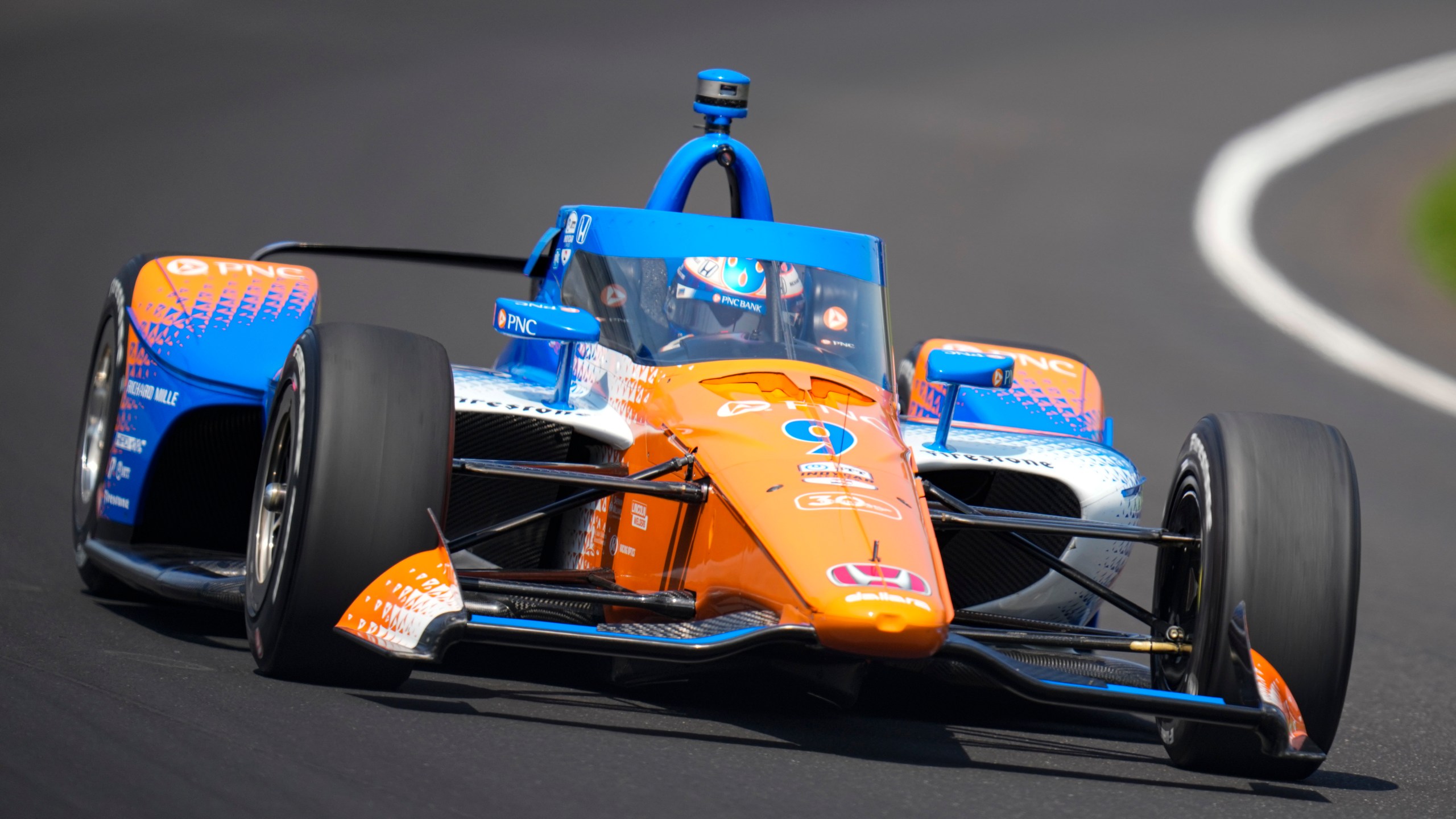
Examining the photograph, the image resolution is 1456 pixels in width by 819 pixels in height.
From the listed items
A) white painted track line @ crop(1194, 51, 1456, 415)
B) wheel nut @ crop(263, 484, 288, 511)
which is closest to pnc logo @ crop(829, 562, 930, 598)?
wheel nut @ crop(263, 484, 288, 511)

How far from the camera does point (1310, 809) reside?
5.32 m

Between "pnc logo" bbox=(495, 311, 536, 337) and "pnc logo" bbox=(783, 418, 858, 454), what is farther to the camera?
"pnc logo" bbox=(495, 311, 536, 337)

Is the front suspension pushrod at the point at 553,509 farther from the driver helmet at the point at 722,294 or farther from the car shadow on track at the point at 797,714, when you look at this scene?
the driver helmet at the point at 722,294

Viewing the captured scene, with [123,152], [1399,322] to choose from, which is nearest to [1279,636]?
[1399,322]

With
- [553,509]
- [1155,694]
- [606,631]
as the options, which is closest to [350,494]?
[553,509]

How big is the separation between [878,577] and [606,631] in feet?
2.35

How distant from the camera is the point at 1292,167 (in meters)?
24.8

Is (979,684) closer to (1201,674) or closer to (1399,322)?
(1201,674)

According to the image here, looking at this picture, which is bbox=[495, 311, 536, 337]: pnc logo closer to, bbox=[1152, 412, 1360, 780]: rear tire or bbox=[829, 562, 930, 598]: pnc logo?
bbox=[829, 562, 930, 598]: pnc logo

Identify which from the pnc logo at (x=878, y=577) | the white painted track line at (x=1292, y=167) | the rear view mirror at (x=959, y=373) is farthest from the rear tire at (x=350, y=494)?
the white painted track line at (x=1292, y=167)

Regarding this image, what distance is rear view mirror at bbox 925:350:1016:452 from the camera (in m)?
6.41

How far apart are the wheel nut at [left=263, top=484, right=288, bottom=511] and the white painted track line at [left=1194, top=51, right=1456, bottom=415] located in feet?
38.9

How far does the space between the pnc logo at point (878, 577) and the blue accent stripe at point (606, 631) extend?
24 centimetres

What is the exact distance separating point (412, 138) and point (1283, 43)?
1621 centimetres
